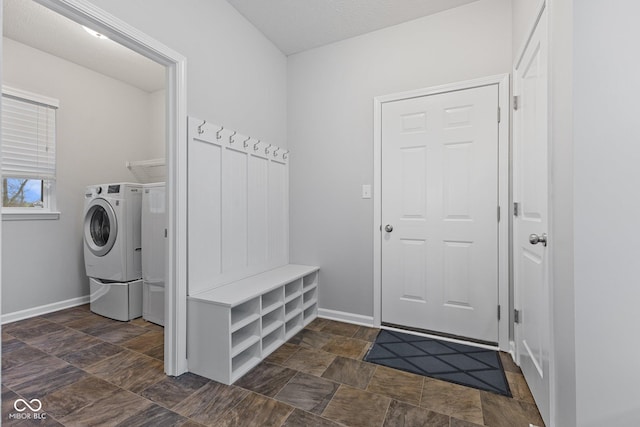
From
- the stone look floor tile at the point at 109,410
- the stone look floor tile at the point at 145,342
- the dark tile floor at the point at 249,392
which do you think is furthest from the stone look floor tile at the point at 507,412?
the stone look floor tile at the point at 145,342

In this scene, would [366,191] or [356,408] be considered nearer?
[356,408]

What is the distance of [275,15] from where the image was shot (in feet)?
7.82

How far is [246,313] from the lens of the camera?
6.54 ft

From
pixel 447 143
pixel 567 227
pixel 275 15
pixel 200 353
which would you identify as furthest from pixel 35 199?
pixel 567 227

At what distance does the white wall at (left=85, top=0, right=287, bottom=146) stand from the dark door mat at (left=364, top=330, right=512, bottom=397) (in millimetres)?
2055

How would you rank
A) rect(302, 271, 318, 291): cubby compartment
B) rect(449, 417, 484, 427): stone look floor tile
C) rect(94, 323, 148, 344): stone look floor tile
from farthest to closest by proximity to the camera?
rect(302, 271, 318, 291): cubby compartment
rect(94, 323, 148, 344): stone look floor tile
rect(449, 417, 484, 427): stone look floor tile

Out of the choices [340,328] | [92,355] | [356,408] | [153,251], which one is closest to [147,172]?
[153,251]

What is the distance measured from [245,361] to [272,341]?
0.31 m

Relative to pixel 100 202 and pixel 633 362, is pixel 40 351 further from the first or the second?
pixel 633 362

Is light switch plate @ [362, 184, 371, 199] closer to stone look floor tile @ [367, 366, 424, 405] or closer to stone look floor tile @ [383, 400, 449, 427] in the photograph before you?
stone look floor tile @ [367, 366, 424, 405]

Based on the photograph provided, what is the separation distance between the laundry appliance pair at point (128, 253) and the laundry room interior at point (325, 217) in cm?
2

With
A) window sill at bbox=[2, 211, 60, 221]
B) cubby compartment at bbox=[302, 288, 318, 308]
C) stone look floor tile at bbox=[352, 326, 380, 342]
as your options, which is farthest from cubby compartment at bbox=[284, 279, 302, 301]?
window sill at bbox=[2, 211, 60, 221]

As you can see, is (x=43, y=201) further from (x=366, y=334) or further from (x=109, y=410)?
(x=366, y=334)

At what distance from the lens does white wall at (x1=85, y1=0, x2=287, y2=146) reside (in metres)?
1.73
